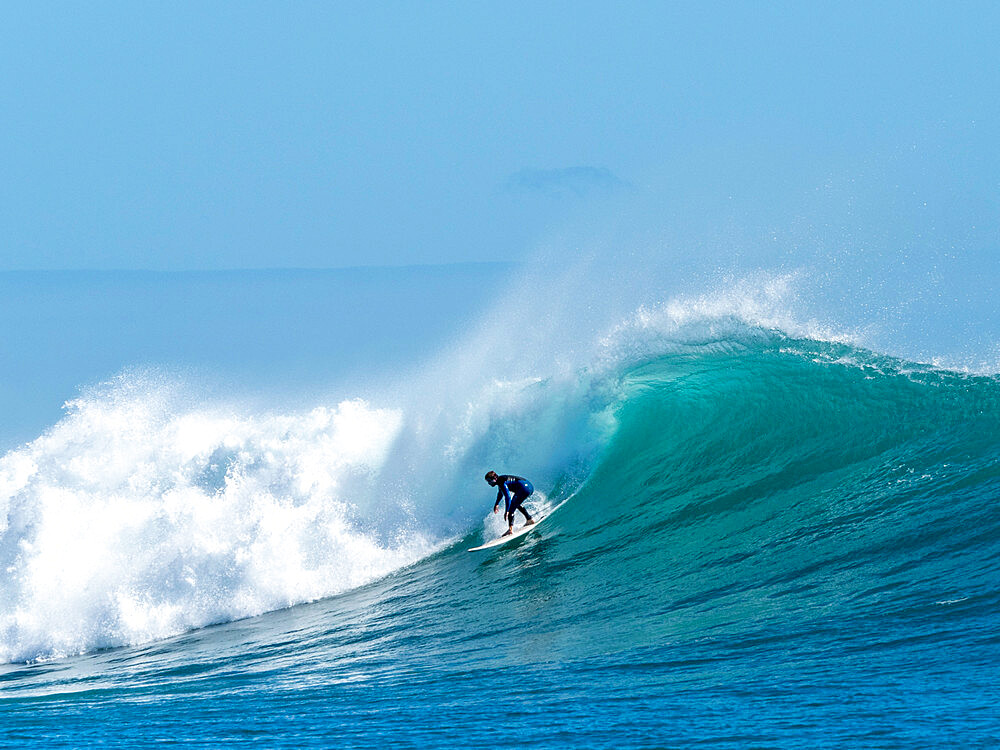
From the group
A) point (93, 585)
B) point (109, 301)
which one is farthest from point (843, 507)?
point (109, 301)

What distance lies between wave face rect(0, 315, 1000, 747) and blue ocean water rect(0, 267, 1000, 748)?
0.14 ft

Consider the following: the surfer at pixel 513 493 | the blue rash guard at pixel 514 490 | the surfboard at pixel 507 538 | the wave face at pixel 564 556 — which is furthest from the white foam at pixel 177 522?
the blue rash guard at pixel 514 490

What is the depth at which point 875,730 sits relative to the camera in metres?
5.39

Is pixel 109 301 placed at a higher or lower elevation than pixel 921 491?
higher

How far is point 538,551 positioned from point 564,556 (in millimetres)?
502

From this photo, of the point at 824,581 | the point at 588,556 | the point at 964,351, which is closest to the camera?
the point at 824,581

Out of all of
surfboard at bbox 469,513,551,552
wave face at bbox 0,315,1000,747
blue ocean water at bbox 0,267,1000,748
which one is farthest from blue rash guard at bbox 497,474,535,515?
blue ocean water at bbox 0,267,1000,748

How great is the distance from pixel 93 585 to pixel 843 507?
10224 mm

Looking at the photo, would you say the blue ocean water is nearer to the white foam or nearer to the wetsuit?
the white foam

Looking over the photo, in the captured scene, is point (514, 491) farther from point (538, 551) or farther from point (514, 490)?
point (538, 551)

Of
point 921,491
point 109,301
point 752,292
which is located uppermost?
point 109,301

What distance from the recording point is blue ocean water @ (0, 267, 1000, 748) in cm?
672

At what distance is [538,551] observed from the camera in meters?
12.0

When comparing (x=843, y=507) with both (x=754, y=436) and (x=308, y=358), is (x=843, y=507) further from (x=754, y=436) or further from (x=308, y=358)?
(x=308, y=358)
